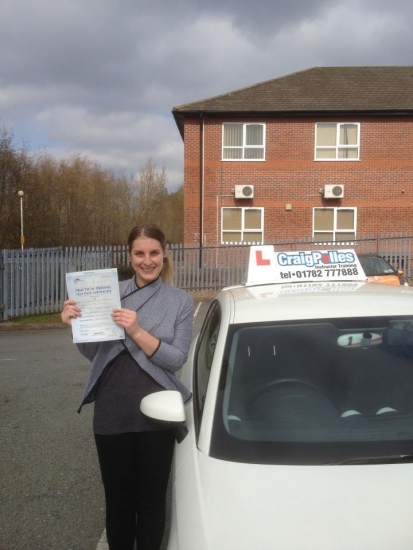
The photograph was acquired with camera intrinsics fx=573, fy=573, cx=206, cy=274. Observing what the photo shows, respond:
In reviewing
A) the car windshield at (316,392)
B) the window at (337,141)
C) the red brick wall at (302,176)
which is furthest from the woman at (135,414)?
the window at (337,141)

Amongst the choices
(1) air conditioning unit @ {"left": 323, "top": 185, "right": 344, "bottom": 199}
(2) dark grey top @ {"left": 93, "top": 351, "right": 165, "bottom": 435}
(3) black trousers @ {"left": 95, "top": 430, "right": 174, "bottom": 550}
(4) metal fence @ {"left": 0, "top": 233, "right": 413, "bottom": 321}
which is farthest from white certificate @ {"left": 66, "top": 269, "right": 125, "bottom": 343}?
(1) air conditioning unit @ {"left": 323, "top": 185, "right": 344, "bottom": 199}

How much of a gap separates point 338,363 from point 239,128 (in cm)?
2082

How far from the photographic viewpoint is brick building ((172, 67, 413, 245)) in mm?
22359

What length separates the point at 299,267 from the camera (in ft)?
12.4

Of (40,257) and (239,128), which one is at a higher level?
(239,128)

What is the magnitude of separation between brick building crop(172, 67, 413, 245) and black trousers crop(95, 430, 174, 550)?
20.0 m

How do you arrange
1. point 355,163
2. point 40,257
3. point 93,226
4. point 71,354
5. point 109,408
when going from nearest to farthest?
point 109,408 → point 71,354 → point 40,257 → point 355,163 → point 93,226

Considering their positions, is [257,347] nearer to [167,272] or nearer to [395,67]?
[167,272]

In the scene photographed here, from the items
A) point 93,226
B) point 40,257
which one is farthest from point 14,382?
point 93,226

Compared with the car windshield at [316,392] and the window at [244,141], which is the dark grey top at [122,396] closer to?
the car windshield at [316,392]

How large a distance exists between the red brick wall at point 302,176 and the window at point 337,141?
0.68 ft

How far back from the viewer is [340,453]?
2244mm

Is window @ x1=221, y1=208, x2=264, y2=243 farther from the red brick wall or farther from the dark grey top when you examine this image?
the dark grey top

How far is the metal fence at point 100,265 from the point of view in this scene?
1481 centimetres
